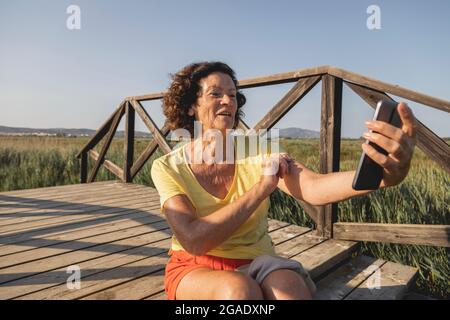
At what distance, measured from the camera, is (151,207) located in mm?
3621

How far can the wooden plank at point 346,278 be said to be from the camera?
1869 millimetres

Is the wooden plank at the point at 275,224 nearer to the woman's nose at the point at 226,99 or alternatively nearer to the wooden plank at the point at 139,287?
the wooden plank at the point at 139,287

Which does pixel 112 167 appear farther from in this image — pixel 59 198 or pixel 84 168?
pixel 59 198

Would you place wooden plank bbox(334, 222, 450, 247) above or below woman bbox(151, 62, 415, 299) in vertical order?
below

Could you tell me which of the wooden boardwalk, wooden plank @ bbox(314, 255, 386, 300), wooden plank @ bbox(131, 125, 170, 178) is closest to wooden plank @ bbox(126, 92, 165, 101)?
wooden plank @ bbox(131, 125, 170, 178)

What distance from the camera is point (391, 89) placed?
205cm

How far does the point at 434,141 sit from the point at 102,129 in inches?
191

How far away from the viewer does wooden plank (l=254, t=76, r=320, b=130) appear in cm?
258

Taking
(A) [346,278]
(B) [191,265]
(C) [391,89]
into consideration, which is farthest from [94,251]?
(C) [391,89]

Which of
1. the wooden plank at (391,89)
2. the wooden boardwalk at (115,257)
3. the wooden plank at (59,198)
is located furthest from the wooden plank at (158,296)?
the wooden plank at (59,198)

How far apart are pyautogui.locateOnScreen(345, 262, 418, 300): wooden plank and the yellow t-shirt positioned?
714 mm

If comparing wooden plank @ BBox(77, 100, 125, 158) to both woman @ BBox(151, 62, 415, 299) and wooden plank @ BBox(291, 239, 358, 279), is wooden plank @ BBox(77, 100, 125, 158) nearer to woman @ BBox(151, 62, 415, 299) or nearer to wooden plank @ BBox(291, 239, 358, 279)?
woman @ BBox(151, 62, 415, 299)

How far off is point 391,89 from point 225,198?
51.4 inches
